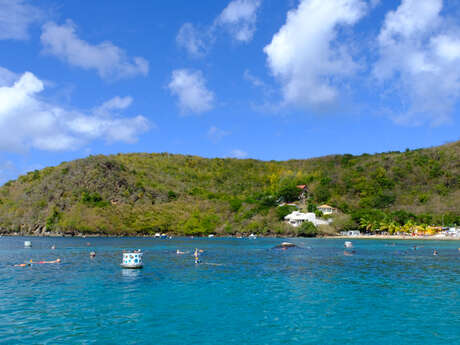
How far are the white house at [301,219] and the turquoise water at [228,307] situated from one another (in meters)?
121

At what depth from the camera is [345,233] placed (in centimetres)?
16975

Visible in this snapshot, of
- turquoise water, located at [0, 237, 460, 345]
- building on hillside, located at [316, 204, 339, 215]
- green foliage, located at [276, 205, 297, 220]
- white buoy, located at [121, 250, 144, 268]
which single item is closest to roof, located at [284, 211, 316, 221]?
green foliage, located at [276, 205, 297, 220]

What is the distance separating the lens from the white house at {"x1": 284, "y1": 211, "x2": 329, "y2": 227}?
17238cm

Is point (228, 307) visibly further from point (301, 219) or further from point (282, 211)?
point (282, 211)

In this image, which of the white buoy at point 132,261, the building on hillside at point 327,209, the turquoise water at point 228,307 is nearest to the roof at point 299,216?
the building on hillside at point 327,209

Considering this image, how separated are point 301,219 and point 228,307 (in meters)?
146

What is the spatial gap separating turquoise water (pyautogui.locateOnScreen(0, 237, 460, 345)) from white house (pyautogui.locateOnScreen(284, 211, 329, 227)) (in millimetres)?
120640

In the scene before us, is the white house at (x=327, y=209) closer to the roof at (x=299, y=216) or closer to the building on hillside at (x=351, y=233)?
the roof at (x=299, y=216)

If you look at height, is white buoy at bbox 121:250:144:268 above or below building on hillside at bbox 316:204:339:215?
below

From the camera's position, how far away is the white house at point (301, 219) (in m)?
172

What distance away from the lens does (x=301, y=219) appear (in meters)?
174

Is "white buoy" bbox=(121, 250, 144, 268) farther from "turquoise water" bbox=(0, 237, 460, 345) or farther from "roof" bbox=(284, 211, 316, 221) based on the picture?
"roof" bbox=(284, 211, 316, 221)

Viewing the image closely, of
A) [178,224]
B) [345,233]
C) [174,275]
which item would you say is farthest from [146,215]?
[174,275]

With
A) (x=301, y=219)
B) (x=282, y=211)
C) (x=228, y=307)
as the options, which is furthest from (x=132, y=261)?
(x=282, y=211)
